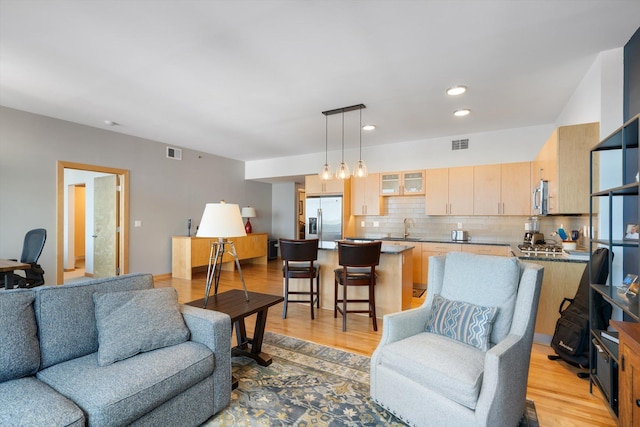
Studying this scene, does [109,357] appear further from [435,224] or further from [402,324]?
[435,224]

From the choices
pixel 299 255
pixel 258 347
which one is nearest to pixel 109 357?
pixel 258 347

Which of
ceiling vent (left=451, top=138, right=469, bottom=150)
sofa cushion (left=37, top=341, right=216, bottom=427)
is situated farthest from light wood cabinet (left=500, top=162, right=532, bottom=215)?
sofa cushion (left=37, top=341, right=216, bottom=427)

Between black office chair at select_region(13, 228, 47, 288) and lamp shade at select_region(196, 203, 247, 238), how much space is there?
8.82 feet

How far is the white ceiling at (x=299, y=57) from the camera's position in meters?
2.17

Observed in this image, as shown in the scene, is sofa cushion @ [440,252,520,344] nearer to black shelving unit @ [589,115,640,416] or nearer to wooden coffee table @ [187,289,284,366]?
black shelving unit @ [589,115,640,416]

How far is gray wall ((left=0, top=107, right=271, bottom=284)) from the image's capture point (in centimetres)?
427

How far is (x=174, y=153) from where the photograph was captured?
6.31 metres

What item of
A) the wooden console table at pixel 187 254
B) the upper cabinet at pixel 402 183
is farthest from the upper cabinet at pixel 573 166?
the wooden console table at pixel 187 254

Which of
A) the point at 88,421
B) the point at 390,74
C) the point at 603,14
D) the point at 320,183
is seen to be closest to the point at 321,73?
the point at 390,74

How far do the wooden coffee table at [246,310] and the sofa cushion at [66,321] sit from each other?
2.33ft

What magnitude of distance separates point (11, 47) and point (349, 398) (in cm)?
394

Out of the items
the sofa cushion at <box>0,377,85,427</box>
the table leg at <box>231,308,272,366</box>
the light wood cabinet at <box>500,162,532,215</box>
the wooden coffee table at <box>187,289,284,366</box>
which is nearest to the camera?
the sofa cushion at <box>0,377,85,427</box>

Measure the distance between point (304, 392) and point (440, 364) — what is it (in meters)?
1.01

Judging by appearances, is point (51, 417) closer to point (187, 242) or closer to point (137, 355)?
point (137, 355)
